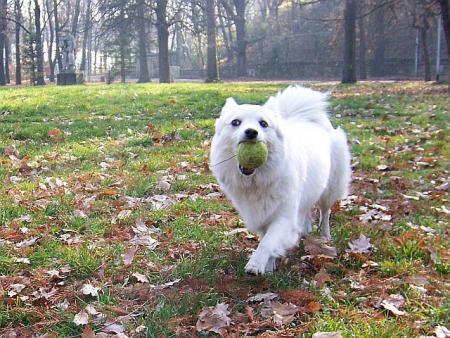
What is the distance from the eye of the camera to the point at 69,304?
3.02m

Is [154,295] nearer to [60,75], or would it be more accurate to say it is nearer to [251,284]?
[251,284]

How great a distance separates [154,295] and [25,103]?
1086 cm

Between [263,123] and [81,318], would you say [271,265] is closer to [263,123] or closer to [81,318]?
[263,123]

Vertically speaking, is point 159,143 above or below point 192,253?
above

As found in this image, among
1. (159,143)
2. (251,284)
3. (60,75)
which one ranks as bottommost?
(251,284)

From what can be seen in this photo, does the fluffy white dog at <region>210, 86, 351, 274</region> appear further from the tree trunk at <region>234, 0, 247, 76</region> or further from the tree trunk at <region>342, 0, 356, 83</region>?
the tree trunk at <region>234, 0, 247, 76</region>

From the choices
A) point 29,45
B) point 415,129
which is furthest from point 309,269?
point 29,45

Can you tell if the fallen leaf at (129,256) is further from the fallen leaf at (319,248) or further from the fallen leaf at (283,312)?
the fallen leaf at (319,248)

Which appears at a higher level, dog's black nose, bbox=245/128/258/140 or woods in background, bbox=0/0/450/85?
woods in background, bbox=0/0/450/85

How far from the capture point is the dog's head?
333 cm

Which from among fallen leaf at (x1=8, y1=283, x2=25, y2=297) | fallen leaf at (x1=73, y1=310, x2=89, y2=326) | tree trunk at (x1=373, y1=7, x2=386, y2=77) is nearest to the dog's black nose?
fallen leaf at (x1=73, y1=310, x2=89, y2=326)

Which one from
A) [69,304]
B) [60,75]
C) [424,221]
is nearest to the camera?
[69,304]

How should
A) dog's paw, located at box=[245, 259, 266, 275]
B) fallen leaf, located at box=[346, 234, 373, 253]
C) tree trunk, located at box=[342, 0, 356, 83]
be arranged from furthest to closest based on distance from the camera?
tree trunk, located at box=[342, 0, 356, 83] → fallen leaf, located at box=[346, 234, 373, 253] → dog's paw, located at box=[245, 259, 266, 275]

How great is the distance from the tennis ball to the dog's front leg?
438 millimetres
